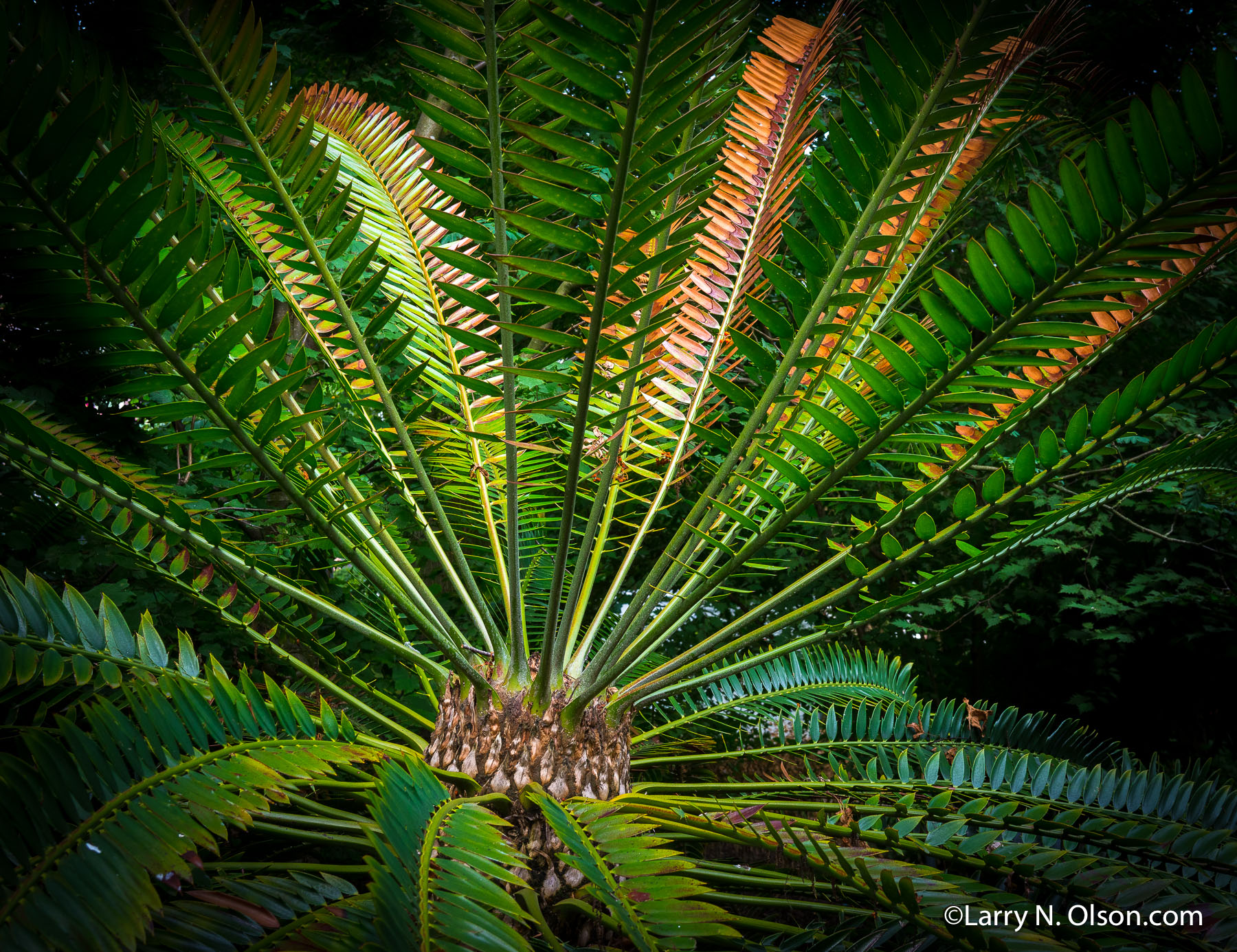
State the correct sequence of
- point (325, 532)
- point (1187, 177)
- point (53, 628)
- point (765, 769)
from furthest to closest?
point (765, 769) → point (325, 532) → point (53, 628) → point (1187, 177)

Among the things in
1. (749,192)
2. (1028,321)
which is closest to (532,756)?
(1028,321)

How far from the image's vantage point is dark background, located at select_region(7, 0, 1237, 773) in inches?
87.7

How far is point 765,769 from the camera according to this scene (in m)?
1.86

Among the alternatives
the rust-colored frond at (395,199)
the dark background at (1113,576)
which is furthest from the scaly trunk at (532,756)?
the dark background at (1113,576)

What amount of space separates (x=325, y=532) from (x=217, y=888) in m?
0.41

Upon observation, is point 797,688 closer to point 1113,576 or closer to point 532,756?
point 532,756

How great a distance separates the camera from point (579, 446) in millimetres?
774

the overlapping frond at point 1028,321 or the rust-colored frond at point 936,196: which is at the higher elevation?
the rust-colored frond at point 936,196

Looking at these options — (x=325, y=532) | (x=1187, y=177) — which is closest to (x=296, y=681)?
(x=325, y=532)

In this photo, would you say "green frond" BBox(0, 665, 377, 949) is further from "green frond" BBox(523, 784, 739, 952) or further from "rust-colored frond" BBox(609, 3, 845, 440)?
"rust-colored frond" BBox(609, 3, 845, 440)

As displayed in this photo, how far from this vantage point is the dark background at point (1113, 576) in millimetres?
2229

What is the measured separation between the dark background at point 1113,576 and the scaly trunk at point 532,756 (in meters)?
1.59

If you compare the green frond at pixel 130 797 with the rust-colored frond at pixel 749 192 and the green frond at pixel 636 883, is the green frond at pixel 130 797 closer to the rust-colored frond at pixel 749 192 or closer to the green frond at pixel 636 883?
the green frond at pixel 636 883

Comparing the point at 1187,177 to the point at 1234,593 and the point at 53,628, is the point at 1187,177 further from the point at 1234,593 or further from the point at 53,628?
the point at 1234,593
